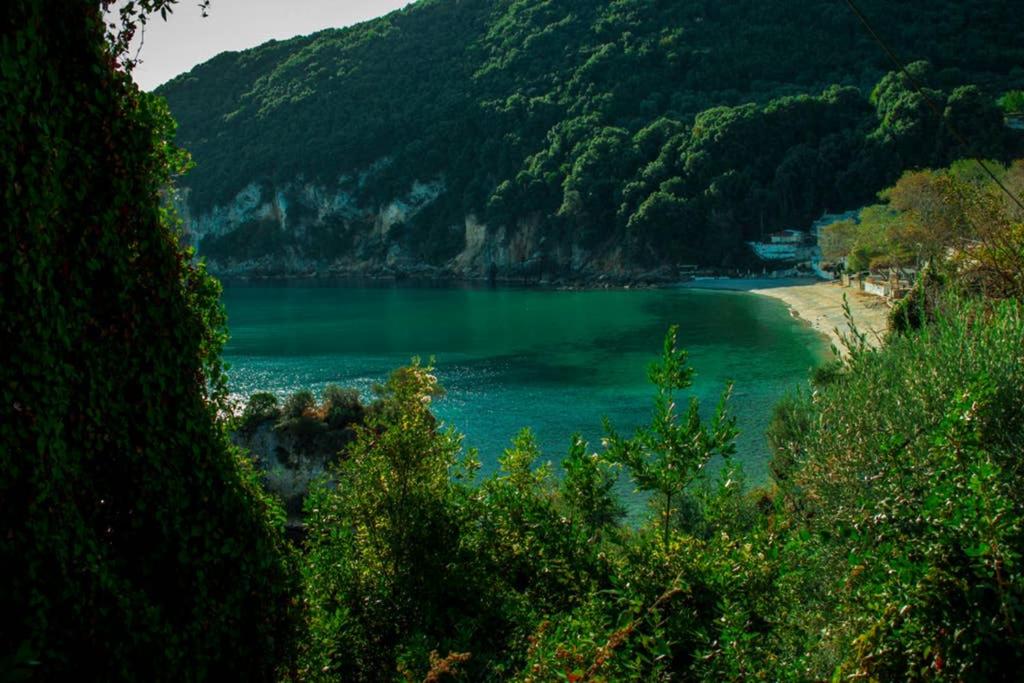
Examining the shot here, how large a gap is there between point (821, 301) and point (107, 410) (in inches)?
3077

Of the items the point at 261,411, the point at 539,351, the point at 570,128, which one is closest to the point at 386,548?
the point at 261,411

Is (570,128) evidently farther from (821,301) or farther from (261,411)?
(261,411)

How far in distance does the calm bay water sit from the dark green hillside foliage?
22.4 metres

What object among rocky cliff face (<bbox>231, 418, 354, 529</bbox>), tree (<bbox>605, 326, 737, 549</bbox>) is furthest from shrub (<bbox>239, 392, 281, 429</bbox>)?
tree (<bbox>605, 326, 737, 549</bbox>)

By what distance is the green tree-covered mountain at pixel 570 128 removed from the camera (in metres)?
110

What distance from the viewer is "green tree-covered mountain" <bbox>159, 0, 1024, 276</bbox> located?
4331 inches

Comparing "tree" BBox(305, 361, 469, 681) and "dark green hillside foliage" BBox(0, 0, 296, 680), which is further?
"tree" BBox(305, 361, 469, 681)

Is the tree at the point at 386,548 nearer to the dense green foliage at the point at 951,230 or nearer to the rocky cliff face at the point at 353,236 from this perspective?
the dense green foliage at the point at 951,230

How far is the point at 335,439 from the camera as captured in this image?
2747cm

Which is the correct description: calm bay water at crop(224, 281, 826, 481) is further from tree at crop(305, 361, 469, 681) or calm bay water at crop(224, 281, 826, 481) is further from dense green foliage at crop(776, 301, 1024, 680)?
tree at crop(305, 361, 469, 681)

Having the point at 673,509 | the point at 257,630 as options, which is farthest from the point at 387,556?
the point at 673,509

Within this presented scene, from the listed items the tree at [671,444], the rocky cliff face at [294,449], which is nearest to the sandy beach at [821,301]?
the rocky cliff face at [294,449]

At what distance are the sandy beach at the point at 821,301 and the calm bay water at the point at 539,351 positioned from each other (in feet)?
6.91

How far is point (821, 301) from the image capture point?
251 feet
